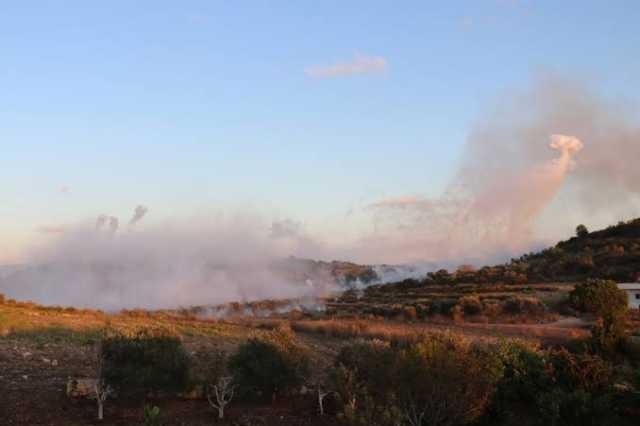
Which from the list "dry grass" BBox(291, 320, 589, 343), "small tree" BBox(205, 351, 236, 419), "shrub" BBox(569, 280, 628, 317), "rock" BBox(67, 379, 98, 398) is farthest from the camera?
"shrub" BBox(569, 280, 628, 317)

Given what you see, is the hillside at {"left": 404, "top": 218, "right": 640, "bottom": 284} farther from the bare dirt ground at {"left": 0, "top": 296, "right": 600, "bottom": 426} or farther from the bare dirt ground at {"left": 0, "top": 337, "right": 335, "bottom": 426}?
the bare dirt ground at {"left": 0, "top": 337, "right": 335, "bottom": 426}

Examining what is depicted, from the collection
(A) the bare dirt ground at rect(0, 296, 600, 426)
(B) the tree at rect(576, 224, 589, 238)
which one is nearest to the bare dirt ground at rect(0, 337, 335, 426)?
(A) the bare dirt ground at rect(0, 296, 600, 426)

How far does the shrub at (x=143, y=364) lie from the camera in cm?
1434

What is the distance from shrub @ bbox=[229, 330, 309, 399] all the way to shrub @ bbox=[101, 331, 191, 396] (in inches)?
58.6

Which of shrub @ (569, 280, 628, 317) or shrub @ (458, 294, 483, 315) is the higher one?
shrub @ (569, 280, 628, 317)

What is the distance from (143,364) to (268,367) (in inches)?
128

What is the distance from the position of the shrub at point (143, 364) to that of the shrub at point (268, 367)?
1.49 metres

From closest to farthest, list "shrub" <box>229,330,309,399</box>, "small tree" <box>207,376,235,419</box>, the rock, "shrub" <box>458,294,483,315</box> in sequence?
"small tree" <box>207,376,235,419</box> → the rock → "shrub" <box>229,330,309,399</box> → "shrub" <box>458,294,483,315</box>

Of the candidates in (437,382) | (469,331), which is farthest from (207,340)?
(437,382)

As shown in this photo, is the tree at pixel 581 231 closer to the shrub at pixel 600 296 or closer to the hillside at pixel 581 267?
the hillside at pixel 581 267

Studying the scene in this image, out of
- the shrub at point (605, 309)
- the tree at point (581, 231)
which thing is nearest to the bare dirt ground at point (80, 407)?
the shrub at point (605, 309)

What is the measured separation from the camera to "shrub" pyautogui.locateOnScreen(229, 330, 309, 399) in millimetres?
15672

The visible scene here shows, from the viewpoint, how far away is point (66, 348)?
72.2 feet

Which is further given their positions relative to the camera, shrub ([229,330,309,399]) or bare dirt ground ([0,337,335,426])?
shrub ([229,330,309,399])
